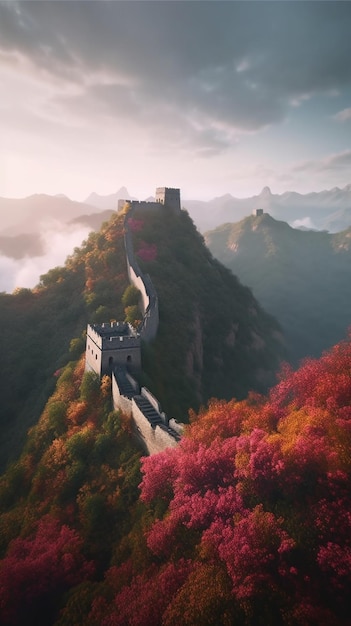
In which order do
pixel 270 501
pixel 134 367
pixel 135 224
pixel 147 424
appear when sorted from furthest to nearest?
pixel 135 224 → pixel 134 367 → pixel 147 424 → pixel 270 501

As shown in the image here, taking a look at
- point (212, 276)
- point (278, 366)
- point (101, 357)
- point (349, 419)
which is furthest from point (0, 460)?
point (278, 366)

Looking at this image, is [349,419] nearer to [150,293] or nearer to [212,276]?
[150,293]

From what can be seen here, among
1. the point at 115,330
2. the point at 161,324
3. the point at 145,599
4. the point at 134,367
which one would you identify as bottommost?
the point at 145,599

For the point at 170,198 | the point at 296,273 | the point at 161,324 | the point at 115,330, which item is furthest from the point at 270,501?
the point at 296,273

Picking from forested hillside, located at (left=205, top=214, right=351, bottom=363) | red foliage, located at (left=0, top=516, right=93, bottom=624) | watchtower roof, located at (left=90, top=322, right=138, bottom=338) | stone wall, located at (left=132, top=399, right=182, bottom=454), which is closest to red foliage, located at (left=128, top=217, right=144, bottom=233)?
watchtower roof, located at (left=90, top=322, right=138, bottom=338)

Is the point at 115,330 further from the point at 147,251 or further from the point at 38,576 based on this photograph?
the point at 147,251

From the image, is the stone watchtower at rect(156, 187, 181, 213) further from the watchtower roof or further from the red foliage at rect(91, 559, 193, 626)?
the red foliage at rect(91, 559, 193, 626)
